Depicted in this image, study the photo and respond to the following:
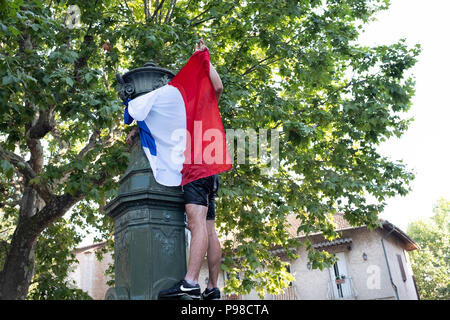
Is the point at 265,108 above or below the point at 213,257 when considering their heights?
above

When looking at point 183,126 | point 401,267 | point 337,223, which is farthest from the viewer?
point 401,267

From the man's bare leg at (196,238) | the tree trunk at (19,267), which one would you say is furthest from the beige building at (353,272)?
the man's bare leg at (196,238)

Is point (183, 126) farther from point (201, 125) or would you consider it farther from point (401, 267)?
point (401, 267)

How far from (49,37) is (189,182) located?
4.30m

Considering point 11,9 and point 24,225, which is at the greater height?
point 11,9

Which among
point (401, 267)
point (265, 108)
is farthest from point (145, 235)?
point (401, 267)

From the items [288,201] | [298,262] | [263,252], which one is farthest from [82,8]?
[298,262]

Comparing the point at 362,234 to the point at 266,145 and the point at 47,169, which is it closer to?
the point at 266,145

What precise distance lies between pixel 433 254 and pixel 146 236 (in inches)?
1448

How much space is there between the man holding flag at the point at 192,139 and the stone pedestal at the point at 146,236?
0.16 meters

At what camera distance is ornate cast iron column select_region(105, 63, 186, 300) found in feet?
10.8

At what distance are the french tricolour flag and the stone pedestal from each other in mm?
156

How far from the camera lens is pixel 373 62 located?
357 inches

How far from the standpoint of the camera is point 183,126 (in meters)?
3.80
